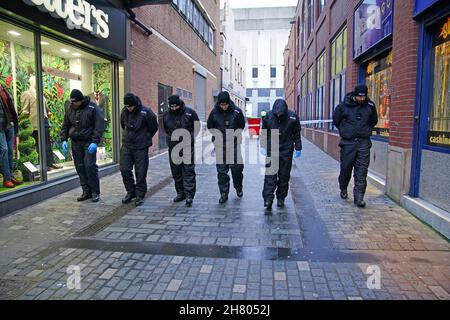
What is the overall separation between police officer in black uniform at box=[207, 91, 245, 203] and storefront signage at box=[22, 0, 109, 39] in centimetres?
295

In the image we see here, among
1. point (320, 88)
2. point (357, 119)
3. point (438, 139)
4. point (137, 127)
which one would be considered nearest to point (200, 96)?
point (320, 88)

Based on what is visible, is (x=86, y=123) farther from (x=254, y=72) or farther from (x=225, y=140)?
(x=254, y=72)

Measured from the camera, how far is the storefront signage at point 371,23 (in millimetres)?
6863

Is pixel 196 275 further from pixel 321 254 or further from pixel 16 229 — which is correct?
pixel 16 229

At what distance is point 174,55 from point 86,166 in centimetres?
918

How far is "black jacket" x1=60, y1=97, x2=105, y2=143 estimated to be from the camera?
6.19m

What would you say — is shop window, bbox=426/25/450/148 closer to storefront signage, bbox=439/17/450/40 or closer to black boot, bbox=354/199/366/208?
storefront signage, bbox=439/17/450/40

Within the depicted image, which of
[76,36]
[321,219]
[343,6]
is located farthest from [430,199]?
[343,6]

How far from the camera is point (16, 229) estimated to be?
484cm

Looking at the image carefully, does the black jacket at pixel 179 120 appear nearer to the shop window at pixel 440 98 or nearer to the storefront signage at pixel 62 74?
the storefront signage at pixel 62 74

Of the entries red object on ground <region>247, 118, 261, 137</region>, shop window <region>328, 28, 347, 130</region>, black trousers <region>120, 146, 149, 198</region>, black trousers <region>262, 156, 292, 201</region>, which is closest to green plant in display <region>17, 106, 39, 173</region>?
Answer: black trousers <region>120, 146, 149, 198</region>

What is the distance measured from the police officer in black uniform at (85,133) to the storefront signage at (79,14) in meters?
1.35

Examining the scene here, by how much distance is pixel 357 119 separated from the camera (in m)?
6.01

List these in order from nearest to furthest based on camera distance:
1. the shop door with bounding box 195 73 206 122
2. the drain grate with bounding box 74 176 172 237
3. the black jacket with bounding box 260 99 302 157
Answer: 1. the drain grate with bounding box 74 176 172 237
2. the black jacket with bounding box 260 99 302 157
3. the shop door with bounding box 195 73 206 122
